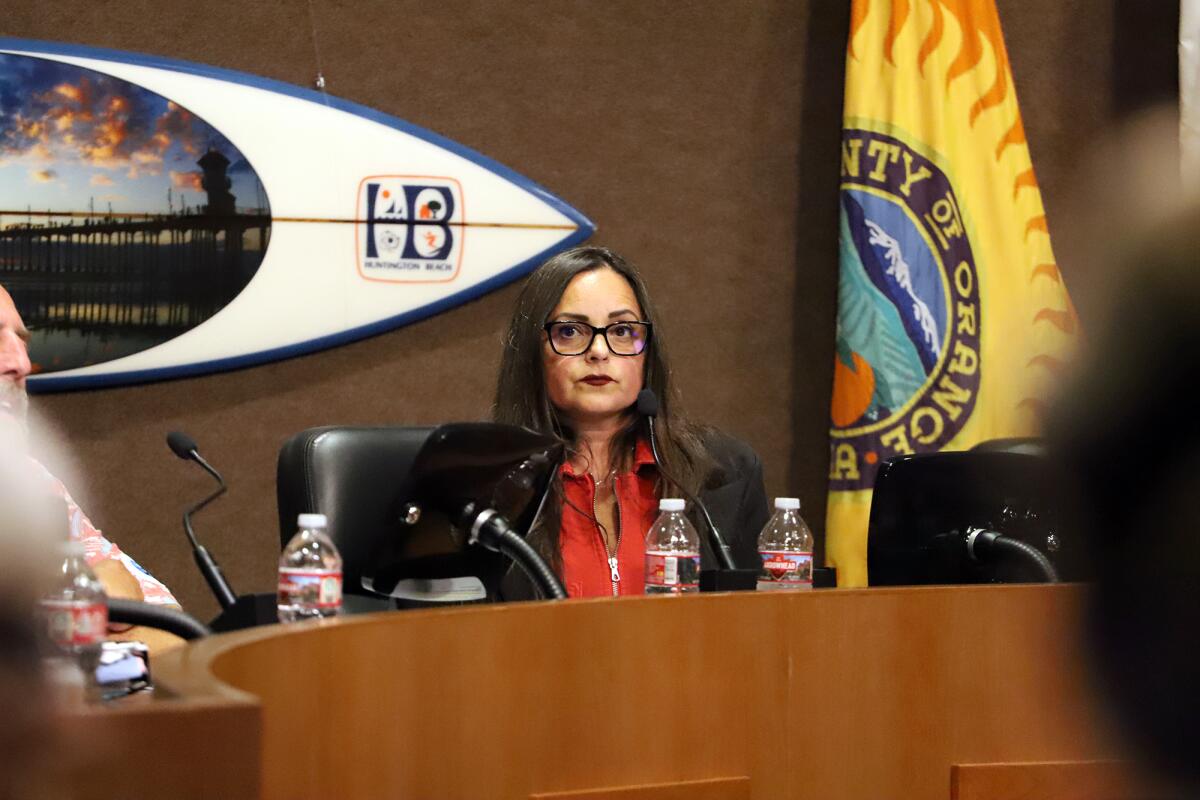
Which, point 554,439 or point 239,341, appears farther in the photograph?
point 239,341

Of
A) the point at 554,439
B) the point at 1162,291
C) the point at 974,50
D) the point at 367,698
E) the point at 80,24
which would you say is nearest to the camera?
the point at 1162,291

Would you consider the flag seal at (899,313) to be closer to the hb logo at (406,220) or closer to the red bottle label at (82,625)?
the hb logo at (406,220)

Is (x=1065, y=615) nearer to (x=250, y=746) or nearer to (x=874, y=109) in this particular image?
(x=250, y=746)

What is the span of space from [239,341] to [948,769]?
7.80 feet

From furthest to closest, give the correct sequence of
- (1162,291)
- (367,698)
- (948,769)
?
1. (948,769)
2. (367,698)
3. (1162,291)

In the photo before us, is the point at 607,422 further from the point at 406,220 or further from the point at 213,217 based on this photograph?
the point at 213,217

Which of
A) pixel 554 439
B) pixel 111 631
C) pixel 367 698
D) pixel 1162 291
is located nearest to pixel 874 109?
pixel 554 439

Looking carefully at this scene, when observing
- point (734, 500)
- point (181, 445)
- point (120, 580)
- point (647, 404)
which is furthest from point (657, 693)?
point (734, 500)

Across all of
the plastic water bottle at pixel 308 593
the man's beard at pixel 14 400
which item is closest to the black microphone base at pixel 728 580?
the plastic water bottle at pixel 308 593

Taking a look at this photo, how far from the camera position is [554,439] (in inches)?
71.1

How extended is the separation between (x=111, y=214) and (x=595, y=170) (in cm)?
122

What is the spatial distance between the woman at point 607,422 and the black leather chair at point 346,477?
0.92 feet

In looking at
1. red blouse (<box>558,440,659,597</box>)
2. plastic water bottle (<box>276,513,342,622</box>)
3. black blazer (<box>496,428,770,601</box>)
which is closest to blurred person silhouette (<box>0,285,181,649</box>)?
plastic water bottle (<box>276,513,342,622</box>)

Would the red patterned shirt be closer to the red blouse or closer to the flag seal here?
the red blouse
